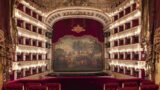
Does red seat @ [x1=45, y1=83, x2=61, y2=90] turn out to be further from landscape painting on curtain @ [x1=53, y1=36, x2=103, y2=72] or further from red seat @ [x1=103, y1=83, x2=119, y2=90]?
→ landscape painting on curtain @ [x1=53, y1=36, x2=103, y2=72]

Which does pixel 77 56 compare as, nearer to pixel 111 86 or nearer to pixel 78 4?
pixel 78 4

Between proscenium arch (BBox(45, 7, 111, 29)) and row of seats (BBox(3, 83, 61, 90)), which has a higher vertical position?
proscenium arch (BBox(45, 7, 111, 29))

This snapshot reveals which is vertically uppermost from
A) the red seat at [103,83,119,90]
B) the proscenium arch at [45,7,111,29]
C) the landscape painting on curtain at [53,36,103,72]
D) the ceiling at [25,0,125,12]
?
the ceiling at [25,0,125,12]

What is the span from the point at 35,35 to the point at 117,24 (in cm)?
665

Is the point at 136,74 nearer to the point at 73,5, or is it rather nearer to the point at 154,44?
the point at 154,44

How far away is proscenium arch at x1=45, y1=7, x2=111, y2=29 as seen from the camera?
82.4 ft

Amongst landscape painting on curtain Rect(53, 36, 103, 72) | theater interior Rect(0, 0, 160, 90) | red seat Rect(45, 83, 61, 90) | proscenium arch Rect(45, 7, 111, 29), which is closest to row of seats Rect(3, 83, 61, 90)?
red seat Rect(45, 83, 61, 90)

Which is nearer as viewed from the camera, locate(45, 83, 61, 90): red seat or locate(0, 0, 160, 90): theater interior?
locate(45, 83, 61, 90): red seat

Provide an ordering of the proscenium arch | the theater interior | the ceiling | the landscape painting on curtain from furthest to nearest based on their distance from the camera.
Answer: the landscape painting on curtain → the proscenium arch → the ceiling → the theater interior

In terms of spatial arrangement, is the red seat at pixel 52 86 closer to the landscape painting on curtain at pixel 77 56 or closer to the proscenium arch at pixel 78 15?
the proscenium arch at pixel 78 15

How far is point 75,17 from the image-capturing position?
86.8 ft

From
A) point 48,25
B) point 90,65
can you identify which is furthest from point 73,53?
point 48,25

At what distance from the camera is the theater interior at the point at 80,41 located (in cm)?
1302

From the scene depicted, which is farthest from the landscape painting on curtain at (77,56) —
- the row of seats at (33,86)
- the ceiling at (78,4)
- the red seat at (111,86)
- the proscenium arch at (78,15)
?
the red seat at (111,86)
